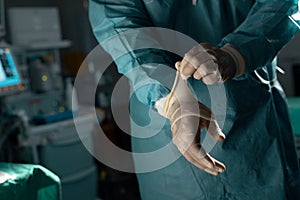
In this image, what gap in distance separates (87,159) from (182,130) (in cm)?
180

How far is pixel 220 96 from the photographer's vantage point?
3.37ft

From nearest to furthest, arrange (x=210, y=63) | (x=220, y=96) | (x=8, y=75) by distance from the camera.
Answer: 1. (x=210, y=63)
2. (x=220, y=96)
3. (x=8, y=75)

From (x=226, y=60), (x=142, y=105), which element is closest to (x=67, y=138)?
(x=142, y=105)

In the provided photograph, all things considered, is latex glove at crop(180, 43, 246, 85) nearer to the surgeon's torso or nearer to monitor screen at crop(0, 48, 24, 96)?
the surgeon's torso

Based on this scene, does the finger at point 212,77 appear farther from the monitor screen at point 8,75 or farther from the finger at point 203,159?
the monitor screen at point 8,75

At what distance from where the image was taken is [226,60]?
2.70 ft

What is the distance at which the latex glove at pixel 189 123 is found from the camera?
2.69ft

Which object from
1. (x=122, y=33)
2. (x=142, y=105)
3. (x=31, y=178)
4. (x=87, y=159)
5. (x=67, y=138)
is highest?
(x=122, y=33)

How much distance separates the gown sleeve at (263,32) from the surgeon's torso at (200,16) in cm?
11

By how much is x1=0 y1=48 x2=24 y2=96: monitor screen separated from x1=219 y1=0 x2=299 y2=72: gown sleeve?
1.68 meters

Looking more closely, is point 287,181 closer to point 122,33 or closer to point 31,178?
point 122,33

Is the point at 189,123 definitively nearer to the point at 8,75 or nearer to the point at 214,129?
the point at 214,129

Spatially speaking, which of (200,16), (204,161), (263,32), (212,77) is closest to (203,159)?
(204,161)

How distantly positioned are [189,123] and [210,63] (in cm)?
13
